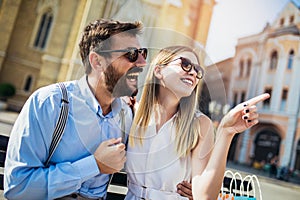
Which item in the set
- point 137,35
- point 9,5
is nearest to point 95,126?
point 137,35

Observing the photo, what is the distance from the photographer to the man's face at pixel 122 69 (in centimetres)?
53

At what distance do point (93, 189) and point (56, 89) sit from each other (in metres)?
0.24

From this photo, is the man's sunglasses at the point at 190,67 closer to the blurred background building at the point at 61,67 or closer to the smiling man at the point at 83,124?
the smiling man at the point at 83,124

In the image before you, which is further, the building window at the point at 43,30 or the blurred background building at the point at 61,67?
the building window at the point at 43,30

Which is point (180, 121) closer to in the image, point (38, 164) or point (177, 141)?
point (177, 141)

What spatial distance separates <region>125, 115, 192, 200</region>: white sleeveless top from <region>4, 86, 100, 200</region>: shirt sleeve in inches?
3.4

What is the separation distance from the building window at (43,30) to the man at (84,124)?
8.23 m

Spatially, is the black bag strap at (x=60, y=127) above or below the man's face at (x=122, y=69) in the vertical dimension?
below

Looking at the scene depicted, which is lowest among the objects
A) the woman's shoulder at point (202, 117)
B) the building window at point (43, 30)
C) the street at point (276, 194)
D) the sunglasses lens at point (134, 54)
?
the street at point (276, 194)

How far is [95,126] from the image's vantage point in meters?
0.60

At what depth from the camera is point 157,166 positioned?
23.9 inches

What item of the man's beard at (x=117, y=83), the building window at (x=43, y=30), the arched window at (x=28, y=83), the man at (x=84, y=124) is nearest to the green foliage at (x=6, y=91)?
the arched window at (x=28, y=83)

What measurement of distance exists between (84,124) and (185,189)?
255mm

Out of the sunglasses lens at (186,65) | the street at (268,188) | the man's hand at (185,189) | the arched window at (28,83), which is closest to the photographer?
the sunglasses lens at (186,65)
